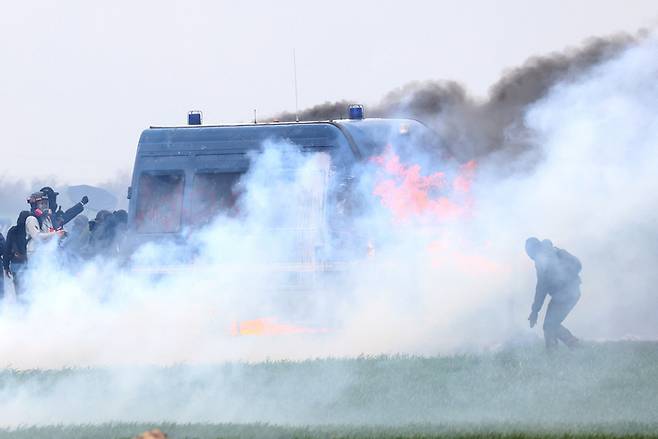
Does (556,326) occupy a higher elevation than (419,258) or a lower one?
lower

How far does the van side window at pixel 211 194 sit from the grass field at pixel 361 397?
9.99 ft

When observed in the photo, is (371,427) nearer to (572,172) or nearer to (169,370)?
(169,370)

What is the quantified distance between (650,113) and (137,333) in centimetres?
735

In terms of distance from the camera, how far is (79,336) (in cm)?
2092

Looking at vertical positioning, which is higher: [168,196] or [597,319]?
[168,196]

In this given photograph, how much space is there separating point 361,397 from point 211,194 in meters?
5.82

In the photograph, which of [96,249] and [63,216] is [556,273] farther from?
[63,216]

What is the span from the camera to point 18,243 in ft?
79.4

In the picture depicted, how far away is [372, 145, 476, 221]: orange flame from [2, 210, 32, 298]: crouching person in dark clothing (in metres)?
6.52

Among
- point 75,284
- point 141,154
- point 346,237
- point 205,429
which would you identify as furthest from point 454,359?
point 75,284

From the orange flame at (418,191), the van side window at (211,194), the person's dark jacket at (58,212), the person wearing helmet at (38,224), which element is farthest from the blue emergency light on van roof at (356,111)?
the person's dark jacket at (58,212)

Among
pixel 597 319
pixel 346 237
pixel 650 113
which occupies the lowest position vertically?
pixel 597 319

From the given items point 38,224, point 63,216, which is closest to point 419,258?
point 38,224

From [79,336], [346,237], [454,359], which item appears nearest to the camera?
[454,359]
